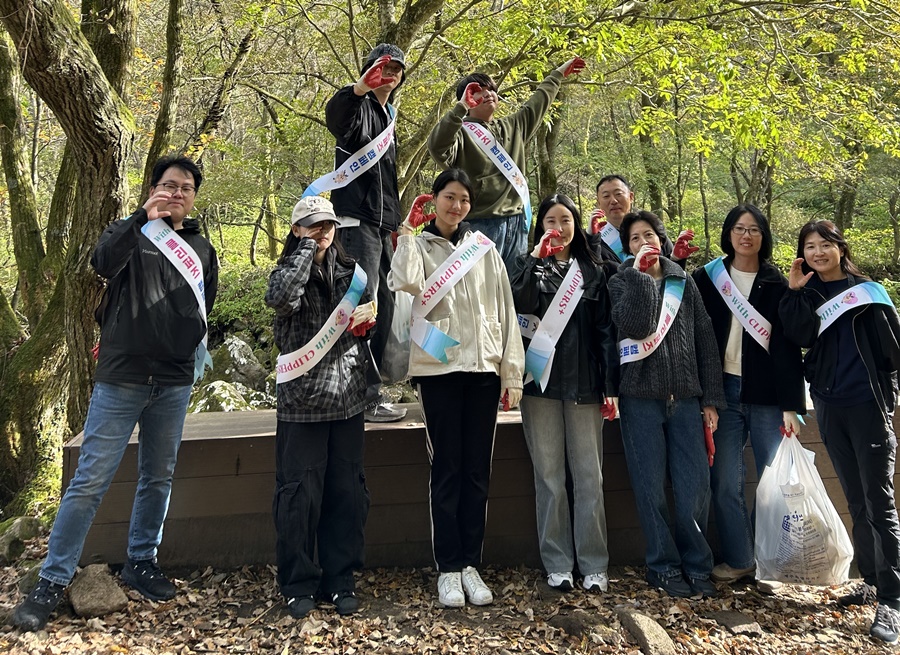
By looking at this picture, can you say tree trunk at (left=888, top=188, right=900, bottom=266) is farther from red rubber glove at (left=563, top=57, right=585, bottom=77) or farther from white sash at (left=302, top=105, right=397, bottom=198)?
white sash at (left=302, top=105, right=397, bottom=198)

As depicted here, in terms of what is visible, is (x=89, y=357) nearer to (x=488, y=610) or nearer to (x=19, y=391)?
(x=19, y=391)

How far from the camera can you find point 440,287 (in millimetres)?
3252

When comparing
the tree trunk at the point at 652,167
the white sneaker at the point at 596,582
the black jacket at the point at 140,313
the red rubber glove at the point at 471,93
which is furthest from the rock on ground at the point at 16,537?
the tree trunk at the point at 652,167

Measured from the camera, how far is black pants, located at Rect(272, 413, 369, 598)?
9.96ft

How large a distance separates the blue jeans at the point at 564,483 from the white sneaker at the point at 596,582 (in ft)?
0.07

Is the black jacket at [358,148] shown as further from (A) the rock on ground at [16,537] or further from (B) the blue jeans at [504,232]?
(A) the rock on ground at [16,537]

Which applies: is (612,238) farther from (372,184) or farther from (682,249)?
(372,184)

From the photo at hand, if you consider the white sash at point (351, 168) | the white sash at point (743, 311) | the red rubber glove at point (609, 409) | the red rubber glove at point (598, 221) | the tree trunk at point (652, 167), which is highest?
the tree trunk at point (652, 167)

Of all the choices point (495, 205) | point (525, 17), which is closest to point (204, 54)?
point (525, 17)

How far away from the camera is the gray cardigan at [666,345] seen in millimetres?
3307

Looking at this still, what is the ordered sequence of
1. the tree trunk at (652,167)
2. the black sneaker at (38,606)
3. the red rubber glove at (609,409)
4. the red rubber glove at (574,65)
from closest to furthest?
1. the black sneaker at (38,606)
2. the red rubber glove at (609,409)
3. the red rubber glove at (574,65)
4. the tree trunk at (652,167)

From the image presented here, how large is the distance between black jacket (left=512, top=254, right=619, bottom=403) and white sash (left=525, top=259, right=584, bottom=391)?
0.15 ft

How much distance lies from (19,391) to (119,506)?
2.43 metres

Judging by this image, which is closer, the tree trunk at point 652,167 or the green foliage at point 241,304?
the green foliage at point 241,304
